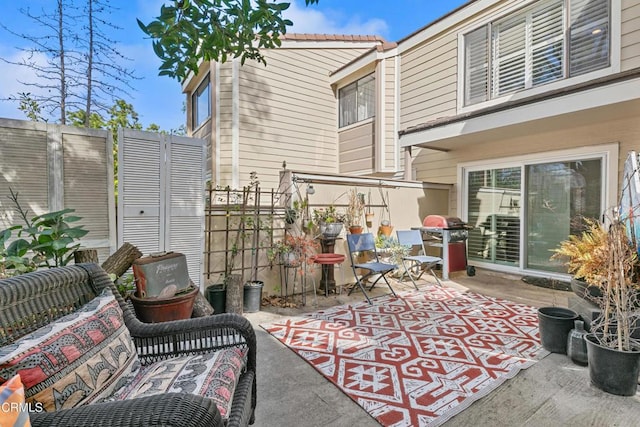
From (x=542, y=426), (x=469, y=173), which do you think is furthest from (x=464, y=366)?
(x=469, y=173)

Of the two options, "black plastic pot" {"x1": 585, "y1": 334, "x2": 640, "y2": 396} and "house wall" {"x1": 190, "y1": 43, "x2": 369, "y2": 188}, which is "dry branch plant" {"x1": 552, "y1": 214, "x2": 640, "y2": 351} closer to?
"black plastic pot" {"x1": 585, "y1": 334, "x2": 640, "y2": 396}

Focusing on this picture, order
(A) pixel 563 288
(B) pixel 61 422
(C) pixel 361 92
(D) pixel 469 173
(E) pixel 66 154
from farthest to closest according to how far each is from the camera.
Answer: (C) pixel 361 92 < (D) pixel 469 173 < (A) pixel 563 288 < (E) pixel 66 154 < (B) pixel 61 422

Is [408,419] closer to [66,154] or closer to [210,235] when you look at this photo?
[210,235]

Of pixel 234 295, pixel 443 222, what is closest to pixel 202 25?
pixel 234 295

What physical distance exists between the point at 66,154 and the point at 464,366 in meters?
3.99

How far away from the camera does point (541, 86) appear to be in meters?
5.20

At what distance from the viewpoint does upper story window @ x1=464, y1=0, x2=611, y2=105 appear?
15.4ft

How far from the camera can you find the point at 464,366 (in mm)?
2545

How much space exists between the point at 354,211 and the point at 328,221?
0.62 metres

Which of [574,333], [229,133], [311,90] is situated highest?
[311,90]

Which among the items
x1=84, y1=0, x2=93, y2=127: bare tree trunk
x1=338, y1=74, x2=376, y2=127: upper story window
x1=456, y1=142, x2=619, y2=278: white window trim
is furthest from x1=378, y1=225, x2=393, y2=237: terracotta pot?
x1=84, y1=0, x2=93, y2=127: bare tree trunk

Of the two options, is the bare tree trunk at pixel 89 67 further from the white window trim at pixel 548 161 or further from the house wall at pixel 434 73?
the white window trim at pixel 548 161

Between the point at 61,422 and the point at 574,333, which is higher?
the point at 61,422

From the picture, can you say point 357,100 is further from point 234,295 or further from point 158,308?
point 158,308
